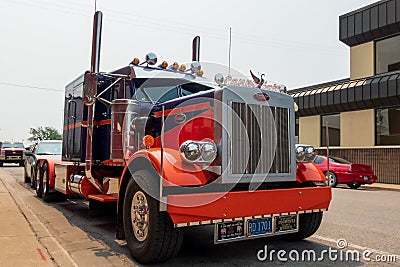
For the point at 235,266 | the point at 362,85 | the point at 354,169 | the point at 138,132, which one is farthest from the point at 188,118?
the point at 362,85

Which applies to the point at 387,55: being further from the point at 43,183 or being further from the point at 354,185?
the point at 43,183

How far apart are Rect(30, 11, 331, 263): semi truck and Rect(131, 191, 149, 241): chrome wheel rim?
0.04 feet

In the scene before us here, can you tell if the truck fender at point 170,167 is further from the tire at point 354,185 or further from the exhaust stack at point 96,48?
the tire at point 354,185

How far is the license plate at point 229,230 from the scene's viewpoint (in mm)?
4611

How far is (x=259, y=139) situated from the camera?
520 cm

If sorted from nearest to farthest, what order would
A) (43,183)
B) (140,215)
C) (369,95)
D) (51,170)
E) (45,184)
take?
(140,215) < (51,170) < (45,184) < (43,183) < (369,95)

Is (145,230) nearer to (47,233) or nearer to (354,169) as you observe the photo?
(47,233)

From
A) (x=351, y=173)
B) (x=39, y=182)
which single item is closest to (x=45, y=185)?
(x=39, y=182)

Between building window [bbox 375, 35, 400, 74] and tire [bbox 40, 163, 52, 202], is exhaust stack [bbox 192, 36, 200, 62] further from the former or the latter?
building window [bbox 375, 35, 400, 74]

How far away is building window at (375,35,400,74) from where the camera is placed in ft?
60.7

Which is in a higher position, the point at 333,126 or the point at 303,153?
the point at 333,126

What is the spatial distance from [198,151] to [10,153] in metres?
29.2

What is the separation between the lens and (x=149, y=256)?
4.63 meters

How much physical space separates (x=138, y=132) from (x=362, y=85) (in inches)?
598
